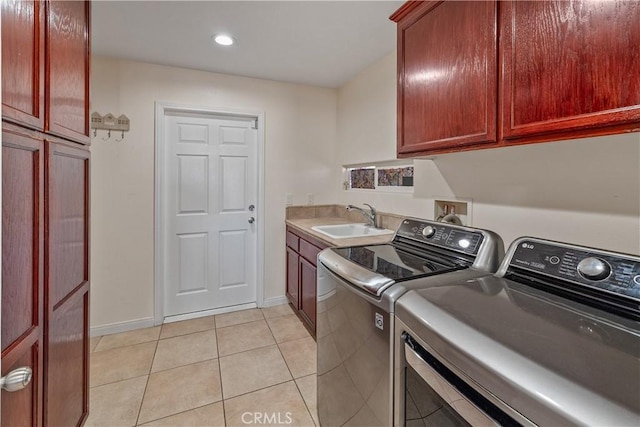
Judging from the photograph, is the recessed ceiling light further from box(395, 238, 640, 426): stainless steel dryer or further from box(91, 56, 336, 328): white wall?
box(395, 238, 640, 426): stainless steel dryer

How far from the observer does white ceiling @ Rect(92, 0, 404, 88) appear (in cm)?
176

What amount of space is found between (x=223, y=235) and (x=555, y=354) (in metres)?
2.74

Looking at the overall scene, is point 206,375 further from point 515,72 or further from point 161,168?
point 515,72

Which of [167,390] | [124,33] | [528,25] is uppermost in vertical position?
[124,33]

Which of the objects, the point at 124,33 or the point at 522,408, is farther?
the point at 124,33

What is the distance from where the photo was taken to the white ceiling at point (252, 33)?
1762mm

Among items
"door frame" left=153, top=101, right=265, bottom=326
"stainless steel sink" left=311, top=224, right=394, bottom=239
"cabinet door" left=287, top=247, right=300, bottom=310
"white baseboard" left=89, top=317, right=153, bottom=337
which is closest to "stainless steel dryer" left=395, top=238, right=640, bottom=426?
"stainless steel sink" left=311, top=224, right=394, bottom=239

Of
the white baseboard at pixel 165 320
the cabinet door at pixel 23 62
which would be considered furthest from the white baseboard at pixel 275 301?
the cabinet door at pixel 23 62

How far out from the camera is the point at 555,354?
61 cm

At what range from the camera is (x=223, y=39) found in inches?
83.6

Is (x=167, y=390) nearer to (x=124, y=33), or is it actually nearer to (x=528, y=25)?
(x=124, y=33)

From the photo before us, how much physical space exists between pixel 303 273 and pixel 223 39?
188 centimetres

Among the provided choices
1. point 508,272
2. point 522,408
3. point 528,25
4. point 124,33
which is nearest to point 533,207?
point 508,272

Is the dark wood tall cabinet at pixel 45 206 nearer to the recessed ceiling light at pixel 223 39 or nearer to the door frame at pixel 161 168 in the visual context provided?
the recessed ceiling light at pixel 223 39
